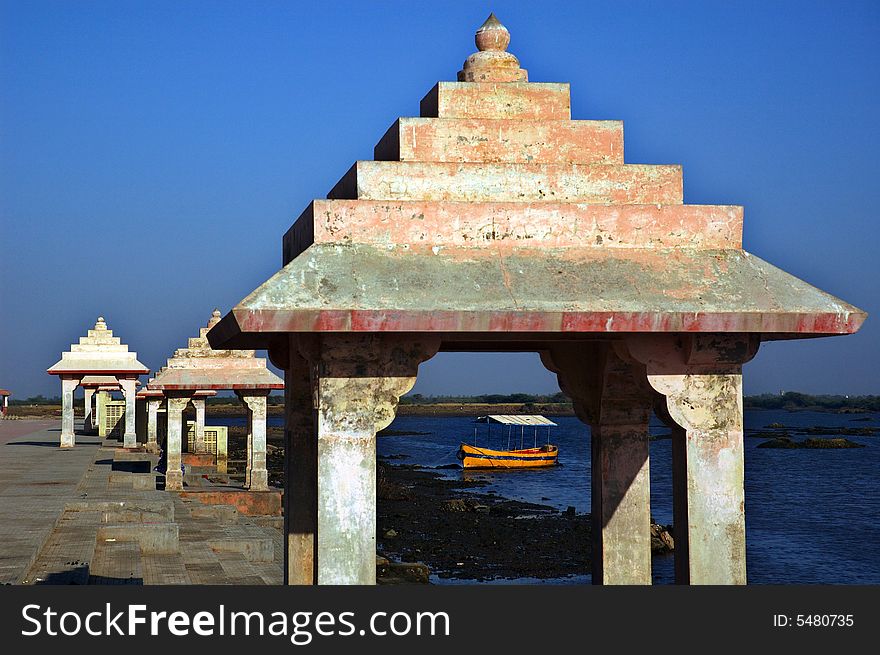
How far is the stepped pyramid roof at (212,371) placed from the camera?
Result: 24.5m

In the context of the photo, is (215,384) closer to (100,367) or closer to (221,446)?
(221,446)

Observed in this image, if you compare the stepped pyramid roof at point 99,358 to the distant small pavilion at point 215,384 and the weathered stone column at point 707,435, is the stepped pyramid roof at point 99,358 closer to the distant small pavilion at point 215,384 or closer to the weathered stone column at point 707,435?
the distant small pavilion at point 215,384

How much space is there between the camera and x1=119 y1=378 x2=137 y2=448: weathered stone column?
38.6 metres

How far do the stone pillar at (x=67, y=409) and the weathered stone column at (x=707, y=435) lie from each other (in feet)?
112

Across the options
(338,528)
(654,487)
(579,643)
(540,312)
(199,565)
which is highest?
(540,312)

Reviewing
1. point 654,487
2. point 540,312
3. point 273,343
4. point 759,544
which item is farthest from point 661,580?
point 654,487

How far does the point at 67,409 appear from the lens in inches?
1567

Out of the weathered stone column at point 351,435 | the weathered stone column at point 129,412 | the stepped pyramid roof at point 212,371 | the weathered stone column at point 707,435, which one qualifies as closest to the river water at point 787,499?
the stepped pyramid roof at point 212,371

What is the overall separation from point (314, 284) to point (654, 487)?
52.9 meters

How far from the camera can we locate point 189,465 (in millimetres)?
35594

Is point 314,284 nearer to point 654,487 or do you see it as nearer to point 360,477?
point 360,477

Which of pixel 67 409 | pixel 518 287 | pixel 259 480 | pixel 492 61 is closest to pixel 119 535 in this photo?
pixel 259 480

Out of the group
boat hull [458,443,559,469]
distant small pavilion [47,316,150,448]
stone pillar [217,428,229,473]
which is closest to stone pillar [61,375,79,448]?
distant small pavilion [47,316,150,448]

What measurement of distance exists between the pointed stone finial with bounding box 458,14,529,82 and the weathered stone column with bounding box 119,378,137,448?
31.6m
